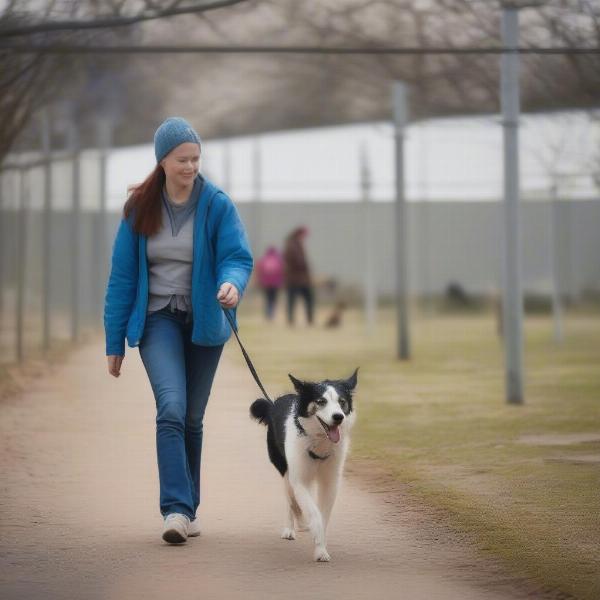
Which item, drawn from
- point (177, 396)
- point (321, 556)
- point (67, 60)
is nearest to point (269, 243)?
point (67, 60)

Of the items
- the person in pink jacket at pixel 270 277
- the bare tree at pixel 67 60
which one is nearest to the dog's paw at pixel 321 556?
the bare tree at pixel 67 60

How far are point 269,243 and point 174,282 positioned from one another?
1301 inches

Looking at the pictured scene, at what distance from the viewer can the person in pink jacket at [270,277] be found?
111ft

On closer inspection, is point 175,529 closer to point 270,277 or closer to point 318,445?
point 318,445

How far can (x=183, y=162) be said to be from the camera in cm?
771

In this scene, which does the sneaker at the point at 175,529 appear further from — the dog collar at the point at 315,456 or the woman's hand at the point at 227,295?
the woman's hand at the point at 227,295

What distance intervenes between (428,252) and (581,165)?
541 inches

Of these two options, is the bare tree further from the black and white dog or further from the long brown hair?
the black and white dog

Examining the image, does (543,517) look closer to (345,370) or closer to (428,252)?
(345,370)

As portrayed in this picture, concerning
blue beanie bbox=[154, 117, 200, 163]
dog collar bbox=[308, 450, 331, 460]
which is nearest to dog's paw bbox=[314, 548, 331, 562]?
dog collar bbox=[308, 450, 331, 460]

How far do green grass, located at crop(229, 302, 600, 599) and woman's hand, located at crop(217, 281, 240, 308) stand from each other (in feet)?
5.35

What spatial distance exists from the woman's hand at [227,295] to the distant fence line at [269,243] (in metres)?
11.8

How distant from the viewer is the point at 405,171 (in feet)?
74.1

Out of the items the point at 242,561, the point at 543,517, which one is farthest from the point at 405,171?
the point at 242,561
